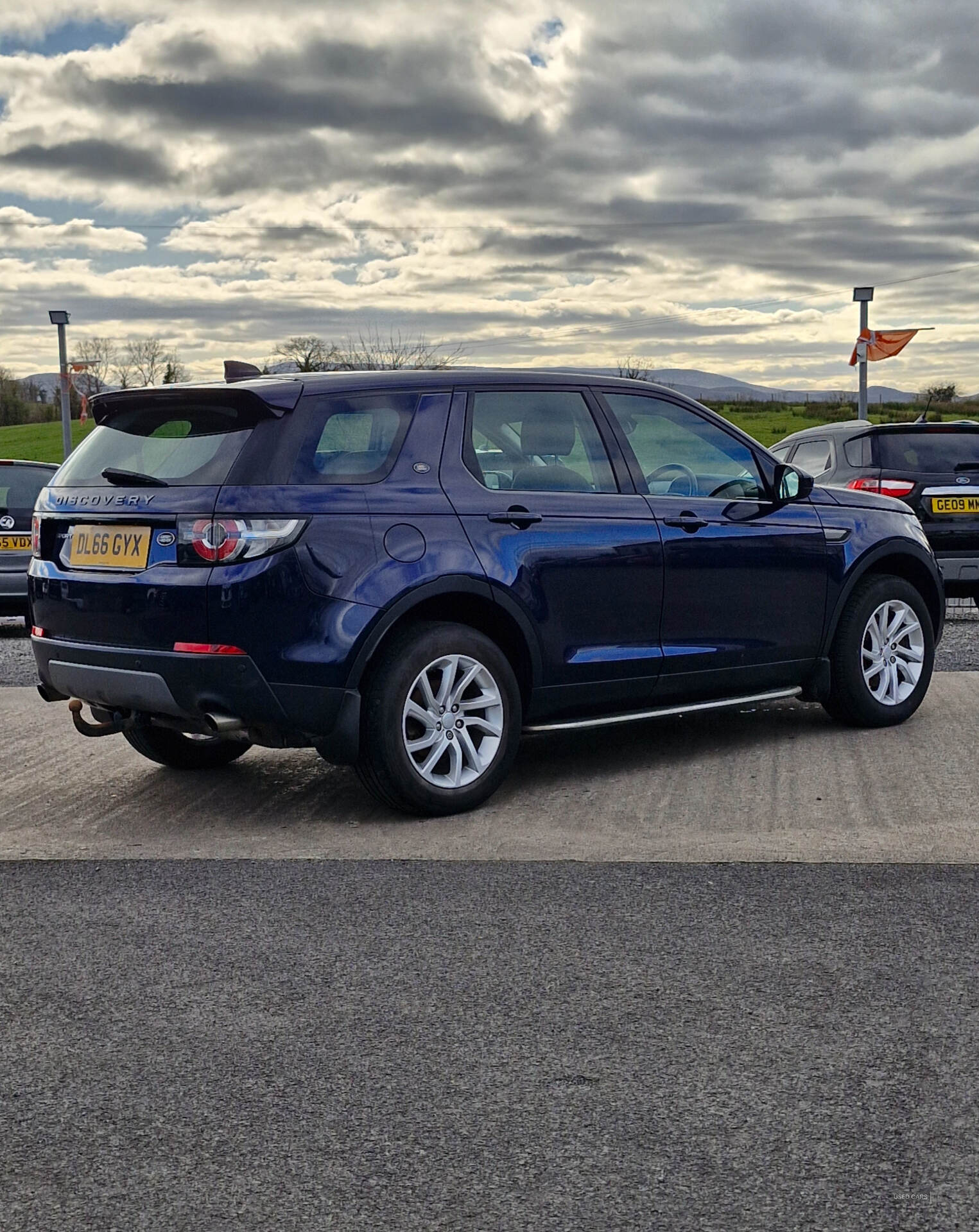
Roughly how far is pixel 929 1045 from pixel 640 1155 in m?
0.91

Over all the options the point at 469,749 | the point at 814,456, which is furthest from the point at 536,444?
the point at 814,456

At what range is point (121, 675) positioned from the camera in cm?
574

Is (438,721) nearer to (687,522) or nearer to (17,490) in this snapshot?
(687,522)

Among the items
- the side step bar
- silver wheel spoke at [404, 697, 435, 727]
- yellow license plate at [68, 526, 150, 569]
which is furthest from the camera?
the side step bar

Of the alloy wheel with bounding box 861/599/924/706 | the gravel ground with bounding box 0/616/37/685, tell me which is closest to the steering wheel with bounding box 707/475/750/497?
the alloy wheel with bounding box 861/599/924/706

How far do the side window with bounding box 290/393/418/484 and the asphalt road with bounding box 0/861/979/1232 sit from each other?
5.05ft

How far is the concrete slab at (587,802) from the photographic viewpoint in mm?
5477

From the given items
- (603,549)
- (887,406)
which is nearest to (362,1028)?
(603,549)

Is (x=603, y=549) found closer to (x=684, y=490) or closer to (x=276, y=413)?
(x=684, y=490)

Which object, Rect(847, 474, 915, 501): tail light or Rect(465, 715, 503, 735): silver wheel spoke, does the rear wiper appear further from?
Rect(847, 474, 915, 501): tail light

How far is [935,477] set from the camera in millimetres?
13195

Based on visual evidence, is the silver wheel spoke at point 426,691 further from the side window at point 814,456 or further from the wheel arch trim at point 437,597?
the side window at point 814,456

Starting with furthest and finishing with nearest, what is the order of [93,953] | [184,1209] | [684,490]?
[684,490], [93,953], [184,1209]

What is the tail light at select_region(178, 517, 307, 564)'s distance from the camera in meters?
5.54
